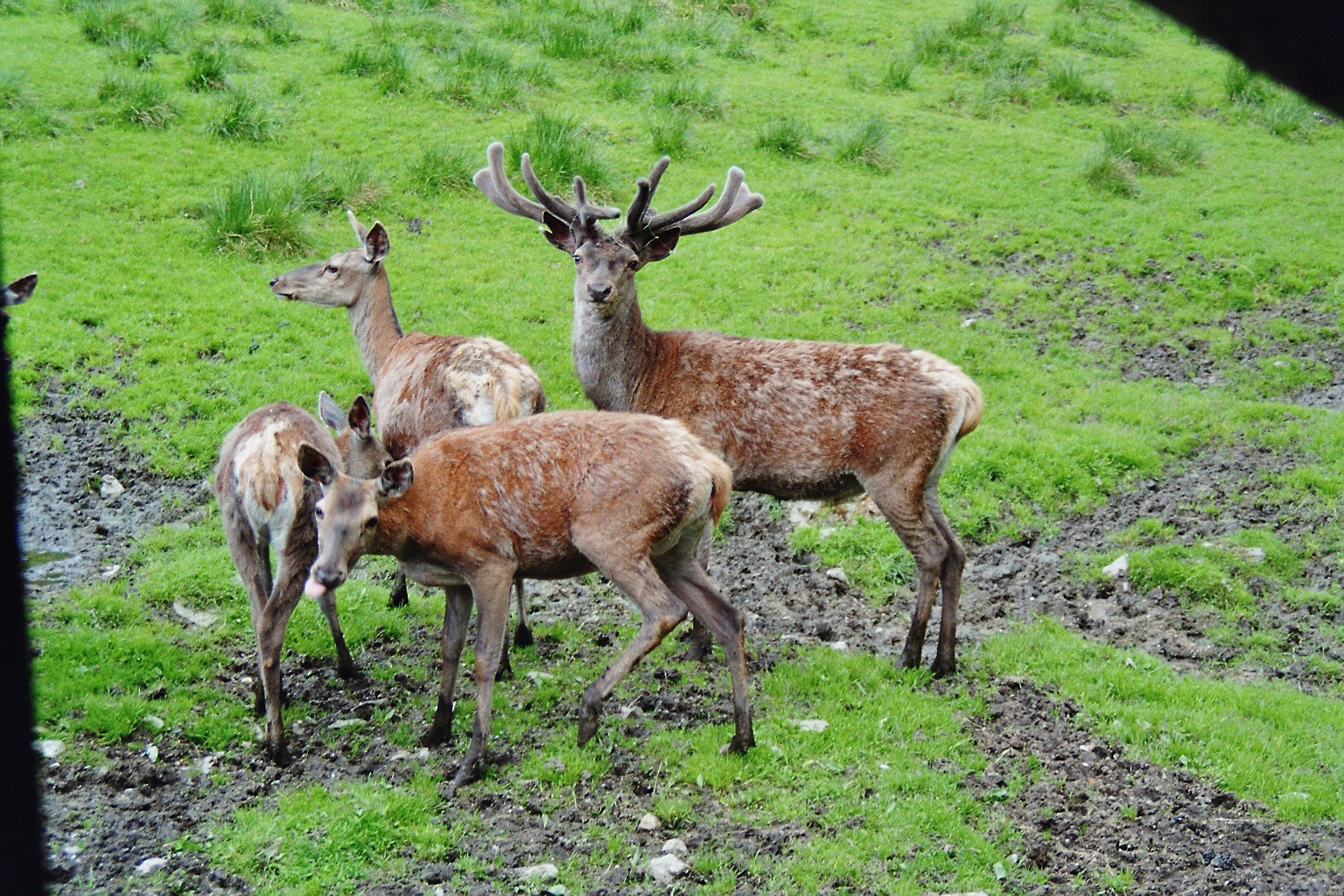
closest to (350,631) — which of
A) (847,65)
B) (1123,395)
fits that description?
(1123,395)

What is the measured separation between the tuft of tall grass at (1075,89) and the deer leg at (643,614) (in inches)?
527

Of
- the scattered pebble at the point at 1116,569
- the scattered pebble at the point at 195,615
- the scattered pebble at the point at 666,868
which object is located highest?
the scattered pebble at the point at 666,868

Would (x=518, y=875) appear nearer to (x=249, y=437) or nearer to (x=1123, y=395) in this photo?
(x=249, y=437)

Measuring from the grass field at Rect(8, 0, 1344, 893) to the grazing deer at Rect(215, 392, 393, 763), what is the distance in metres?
0.40

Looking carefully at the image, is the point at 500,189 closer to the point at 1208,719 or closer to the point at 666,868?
the point at 666,868

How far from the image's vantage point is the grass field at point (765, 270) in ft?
18.8

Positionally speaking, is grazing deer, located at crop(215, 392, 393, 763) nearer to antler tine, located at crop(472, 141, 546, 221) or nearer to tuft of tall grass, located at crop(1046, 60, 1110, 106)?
antler tine, located at crop(472, 141, 546, 221)

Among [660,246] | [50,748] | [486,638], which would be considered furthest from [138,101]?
[486,638]

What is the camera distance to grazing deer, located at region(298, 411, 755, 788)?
18.4ft

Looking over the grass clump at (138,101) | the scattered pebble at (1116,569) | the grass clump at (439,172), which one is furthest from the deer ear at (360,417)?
the grass clump at (138,101)

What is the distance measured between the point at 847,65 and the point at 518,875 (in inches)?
568

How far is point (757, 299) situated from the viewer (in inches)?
440

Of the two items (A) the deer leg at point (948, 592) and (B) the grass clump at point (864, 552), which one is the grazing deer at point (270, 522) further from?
(B) the grass clump at point (864, 552)

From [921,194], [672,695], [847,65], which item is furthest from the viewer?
[847,65]
